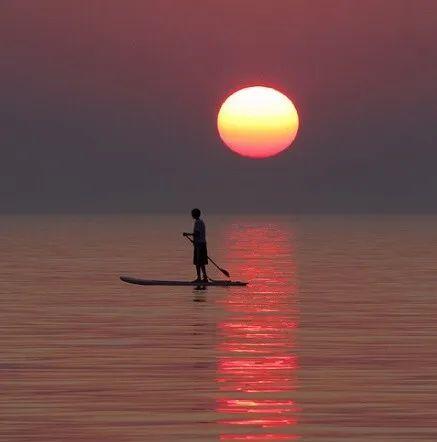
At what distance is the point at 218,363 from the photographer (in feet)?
73.8

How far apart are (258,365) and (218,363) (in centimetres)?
64

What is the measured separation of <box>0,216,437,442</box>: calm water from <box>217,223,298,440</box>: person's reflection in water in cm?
2

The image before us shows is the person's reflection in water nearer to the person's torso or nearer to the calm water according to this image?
the calm water

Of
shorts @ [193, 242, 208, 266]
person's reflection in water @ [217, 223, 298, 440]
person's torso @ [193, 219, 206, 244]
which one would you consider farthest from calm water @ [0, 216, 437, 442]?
person's torso @ [193, 219, 206, 244]

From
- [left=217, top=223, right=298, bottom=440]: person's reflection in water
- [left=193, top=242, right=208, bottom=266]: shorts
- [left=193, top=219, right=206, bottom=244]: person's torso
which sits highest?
[left=193, top=219, right=206, bottom=244]: person's torso

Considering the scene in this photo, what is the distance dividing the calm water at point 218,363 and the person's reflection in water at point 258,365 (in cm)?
2

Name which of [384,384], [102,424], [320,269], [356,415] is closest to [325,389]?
[384,384]

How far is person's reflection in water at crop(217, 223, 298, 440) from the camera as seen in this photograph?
54.5ft

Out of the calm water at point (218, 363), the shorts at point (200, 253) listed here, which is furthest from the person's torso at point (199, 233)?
the calm water at point (218, 363)

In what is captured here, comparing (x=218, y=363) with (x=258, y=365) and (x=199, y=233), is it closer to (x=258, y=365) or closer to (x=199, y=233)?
(x=258, y=365)

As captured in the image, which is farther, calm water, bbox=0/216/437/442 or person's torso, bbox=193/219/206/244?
person's torso, bbox=193/219/206/244

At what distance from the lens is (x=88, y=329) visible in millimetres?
28453

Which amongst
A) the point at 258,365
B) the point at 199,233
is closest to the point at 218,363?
the point at 258,365

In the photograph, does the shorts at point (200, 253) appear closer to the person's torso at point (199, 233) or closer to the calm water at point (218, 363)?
the person's torso at point (199, 233)
